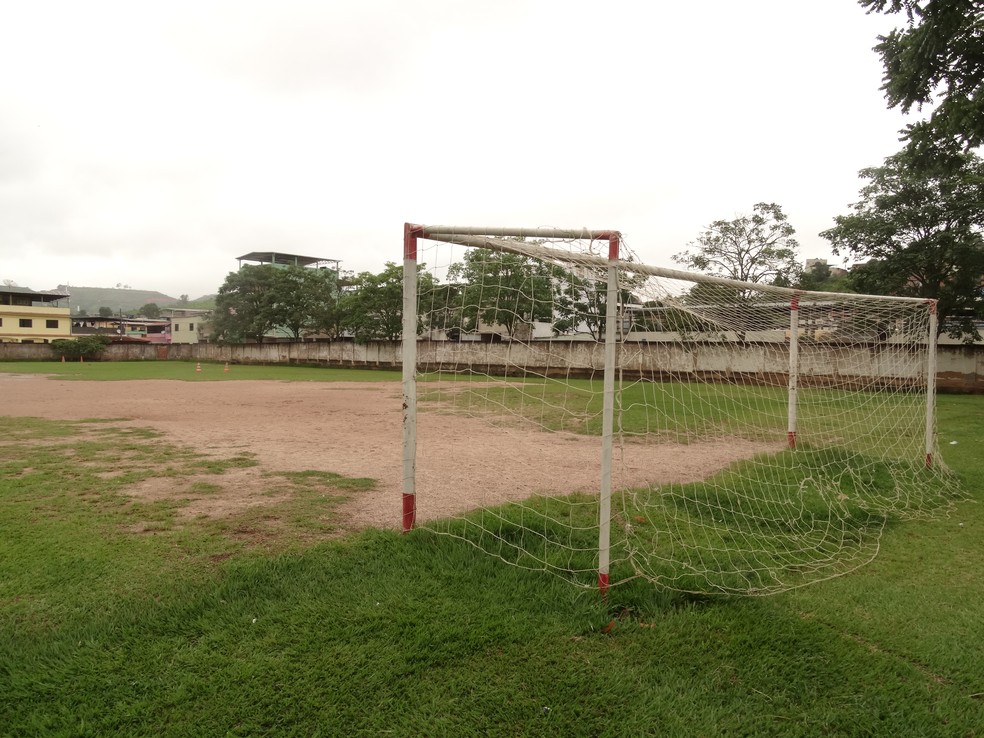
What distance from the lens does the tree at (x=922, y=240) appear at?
56.5 ft

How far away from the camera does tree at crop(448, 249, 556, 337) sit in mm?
3937

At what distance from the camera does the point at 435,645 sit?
7.84 ft

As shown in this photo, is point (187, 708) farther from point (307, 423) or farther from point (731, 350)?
point (307, 423)

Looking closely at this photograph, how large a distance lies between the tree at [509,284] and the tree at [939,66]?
9583mm

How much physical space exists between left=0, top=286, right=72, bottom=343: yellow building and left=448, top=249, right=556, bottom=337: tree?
50.3m

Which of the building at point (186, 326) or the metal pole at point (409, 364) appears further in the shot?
the building at point (186, 326)

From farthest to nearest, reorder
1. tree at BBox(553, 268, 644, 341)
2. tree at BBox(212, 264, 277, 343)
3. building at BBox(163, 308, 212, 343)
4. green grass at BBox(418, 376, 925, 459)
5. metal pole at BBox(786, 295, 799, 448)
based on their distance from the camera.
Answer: building at BBox(163, 308, 212, 343) → tree at BBox(212, 264, 277, 343) → green grass at BBox(418, 376, 925, 459) → metal pole at BBox(786, 295, 799, 448) → tree at BBox(553, 268, 644, 341)

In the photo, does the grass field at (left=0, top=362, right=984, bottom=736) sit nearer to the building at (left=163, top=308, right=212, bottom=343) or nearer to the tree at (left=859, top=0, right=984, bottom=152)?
Result: the tree at (left=859, top=0, right=984, bottom=152)

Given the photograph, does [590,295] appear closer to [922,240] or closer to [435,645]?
[435,645]

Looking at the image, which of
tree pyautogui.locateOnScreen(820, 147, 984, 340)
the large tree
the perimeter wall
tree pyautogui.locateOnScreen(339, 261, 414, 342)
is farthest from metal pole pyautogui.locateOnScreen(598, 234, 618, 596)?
the large tree

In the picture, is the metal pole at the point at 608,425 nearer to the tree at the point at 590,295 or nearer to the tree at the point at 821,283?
the tree at the point at 590,295

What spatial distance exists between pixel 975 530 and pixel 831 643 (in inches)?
101

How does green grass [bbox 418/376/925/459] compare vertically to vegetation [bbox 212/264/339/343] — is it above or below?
below

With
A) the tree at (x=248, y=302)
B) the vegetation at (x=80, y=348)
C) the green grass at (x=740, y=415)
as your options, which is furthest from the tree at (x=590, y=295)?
the vegetation at (x=80, y=348)
